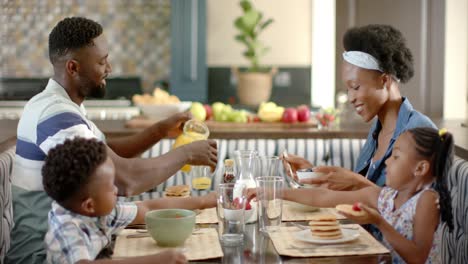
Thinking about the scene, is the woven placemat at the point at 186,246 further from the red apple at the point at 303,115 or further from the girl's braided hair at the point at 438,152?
the red apple at the point at 303,115

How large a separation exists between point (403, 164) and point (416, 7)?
3696 millimetres

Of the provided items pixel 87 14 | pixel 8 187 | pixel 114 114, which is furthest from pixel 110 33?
pixel 8 187

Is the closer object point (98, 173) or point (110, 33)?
point (98, 173)

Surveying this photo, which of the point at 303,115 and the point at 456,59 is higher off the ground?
the point at 456,59

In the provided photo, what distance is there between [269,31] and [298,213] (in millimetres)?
4074

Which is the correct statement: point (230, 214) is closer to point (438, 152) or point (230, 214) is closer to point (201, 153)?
point (201, 153)

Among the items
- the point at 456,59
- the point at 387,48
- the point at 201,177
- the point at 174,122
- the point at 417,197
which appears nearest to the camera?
the point at 417,197

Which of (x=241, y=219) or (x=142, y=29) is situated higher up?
(x=142, y=29)

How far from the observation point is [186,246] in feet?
6.52

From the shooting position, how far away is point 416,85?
5.64 meters

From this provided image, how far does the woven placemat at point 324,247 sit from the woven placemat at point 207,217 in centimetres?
30

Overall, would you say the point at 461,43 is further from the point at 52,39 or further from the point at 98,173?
the point at 98,173

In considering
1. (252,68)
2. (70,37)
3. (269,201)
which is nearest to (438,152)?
(269,201)

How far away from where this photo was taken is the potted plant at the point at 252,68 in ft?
19.6
